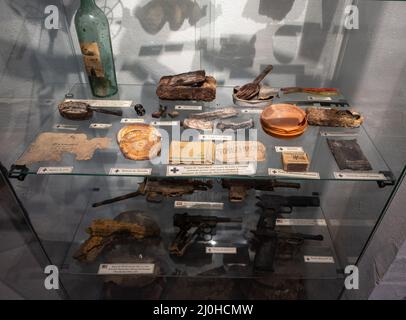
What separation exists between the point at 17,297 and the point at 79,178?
699mm

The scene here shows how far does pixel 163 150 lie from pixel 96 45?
605mm

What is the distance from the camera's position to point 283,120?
1.53m

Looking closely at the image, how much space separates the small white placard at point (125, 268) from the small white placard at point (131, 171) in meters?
0.59

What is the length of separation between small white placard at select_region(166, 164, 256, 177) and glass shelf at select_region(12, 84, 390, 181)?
0.06 feet

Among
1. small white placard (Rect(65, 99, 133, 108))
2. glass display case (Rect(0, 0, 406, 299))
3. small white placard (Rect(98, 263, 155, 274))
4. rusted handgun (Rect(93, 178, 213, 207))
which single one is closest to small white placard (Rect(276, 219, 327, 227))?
glass display case (Rect(0, 0, 406, 299))

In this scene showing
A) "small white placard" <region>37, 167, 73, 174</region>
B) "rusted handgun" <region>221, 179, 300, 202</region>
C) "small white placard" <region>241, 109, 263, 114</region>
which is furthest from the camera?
"small white placard" <region>241, 109, 263, 114</region>

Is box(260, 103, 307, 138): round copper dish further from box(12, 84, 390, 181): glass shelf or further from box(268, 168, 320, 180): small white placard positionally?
box(268, 168, 320, 180): small white placard

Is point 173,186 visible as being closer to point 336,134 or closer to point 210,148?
point 210,148

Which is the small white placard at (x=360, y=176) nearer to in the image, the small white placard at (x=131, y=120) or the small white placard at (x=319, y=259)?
the small white placard at (x=319, y=259)

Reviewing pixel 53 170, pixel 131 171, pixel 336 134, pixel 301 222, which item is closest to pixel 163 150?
pixel 131 171

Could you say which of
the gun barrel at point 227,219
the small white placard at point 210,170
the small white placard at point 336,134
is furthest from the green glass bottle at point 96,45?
the small white placard at point 336,134

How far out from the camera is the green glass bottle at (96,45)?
1.51 metres

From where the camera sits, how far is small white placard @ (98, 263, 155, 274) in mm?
1665

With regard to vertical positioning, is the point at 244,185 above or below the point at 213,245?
above
